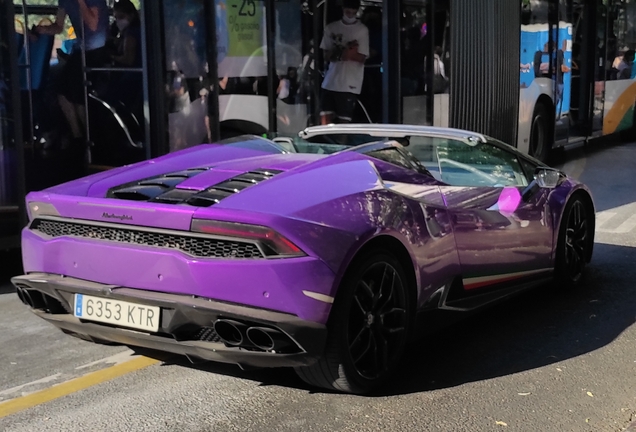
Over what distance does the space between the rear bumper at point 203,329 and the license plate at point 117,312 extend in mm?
29

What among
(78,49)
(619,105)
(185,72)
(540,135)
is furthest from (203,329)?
(619,105)

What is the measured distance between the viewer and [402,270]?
14.5ft

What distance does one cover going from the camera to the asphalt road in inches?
159

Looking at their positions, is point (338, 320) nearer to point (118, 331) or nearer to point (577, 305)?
point (118, 331)

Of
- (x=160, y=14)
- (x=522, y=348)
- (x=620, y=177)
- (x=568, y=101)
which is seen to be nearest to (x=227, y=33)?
(x=160, y=14)

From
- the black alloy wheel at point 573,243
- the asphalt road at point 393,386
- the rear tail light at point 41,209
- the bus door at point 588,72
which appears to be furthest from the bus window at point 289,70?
the bus door at point 588,72

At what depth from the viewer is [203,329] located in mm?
3979

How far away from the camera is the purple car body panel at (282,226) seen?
3824 millimetres

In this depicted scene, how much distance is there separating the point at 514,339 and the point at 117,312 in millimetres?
2519

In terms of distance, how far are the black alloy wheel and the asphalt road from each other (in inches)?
15.9

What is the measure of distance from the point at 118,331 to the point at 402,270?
1.42 m

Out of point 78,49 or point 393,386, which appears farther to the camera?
point 78,49

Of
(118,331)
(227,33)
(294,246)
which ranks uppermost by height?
(227,33)

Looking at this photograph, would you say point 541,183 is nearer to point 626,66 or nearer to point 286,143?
point 286,143
